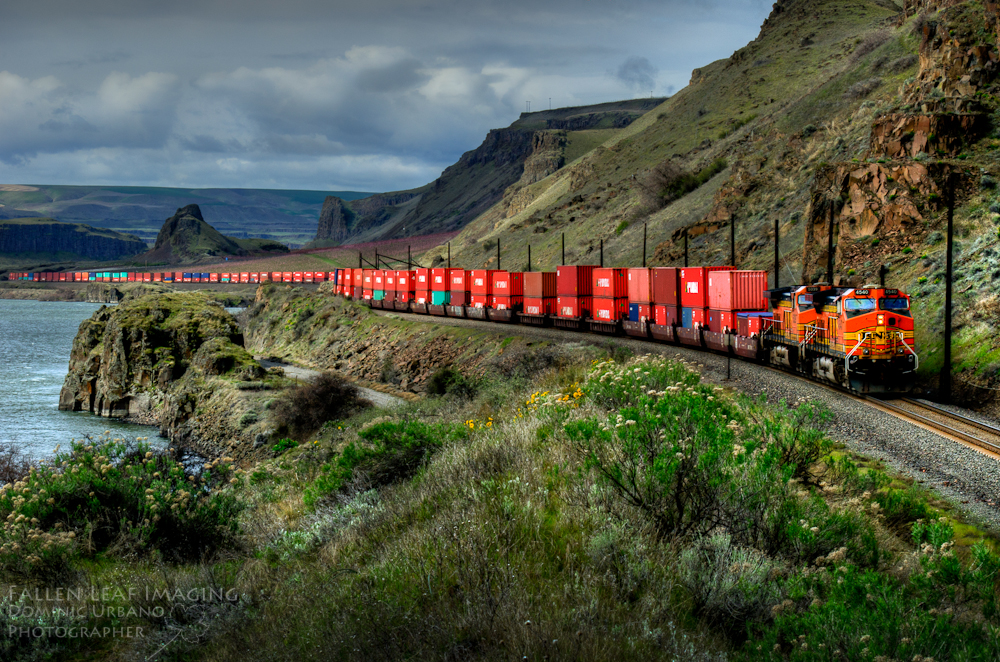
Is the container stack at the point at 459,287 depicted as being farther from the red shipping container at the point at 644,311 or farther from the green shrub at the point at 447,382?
the red shipping container at the point at 644,311

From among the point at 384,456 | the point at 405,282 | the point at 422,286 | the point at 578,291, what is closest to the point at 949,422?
the point at 384,456

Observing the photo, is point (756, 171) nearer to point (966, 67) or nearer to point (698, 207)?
point (698, 207)

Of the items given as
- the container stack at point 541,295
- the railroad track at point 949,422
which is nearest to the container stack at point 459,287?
the container stack at point 541,295

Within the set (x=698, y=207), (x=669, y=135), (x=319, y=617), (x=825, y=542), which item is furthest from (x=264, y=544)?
(x=669, y=135)

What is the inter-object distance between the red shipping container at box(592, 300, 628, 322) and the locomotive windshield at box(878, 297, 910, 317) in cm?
1819

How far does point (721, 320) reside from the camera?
2814cm

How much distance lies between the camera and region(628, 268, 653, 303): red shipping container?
3403 cm

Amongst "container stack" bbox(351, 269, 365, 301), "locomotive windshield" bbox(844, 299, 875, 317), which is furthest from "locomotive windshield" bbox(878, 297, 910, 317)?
"container stack" bbox(351, 269, 365, 301)

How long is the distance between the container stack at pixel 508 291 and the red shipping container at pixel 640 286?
1188cm

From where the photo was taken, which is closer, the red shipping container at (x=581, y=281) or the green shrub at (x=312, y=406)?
the green shrub at (x=312, y=406)

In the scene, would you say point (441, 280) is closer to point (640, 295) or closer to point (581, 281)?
point (581, 281)

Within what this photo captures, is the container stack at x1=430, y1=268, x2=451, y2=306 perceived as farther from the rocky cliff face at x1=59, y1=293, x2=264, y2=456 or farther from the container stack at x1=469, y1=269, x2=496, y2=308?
the rocky cliff face at x1=59, y1=293, x2=264, y2=456

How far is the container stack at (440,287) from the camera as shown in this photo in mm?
55406

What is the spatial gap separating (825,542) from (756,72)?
370ft
